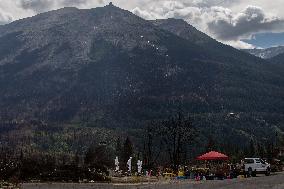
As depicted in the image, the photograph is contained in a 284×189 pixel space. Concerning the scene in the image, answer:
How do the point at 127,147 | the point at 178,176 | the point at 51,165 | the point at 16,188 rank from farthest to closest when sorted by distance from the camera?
Result: the point at 127,147 < the point at 178,176 < the point at 51,165 < the point at 16,188

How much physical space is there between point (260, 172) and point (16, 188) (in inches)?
1445

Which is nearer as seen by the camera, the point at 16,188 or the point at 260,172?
the point at 16,188

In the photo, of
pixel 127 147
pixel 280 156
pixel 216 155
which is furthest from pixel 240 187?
pixel 127 147

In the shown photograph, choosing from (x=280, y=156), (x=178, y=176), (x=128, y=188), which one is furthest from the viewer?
(x=280, y=156)

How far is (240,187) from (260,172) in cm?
2518

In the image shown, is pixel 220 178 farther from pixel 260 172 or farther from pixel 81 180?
pixel 81 180

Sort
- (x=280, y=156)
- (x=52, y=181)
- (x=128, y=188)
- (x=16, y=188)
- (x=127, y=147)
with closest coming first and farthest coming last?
(x=16, y=188), (x=128, y=188), (x=52, y=181), (x=280, y=156), (x=127, y=147)

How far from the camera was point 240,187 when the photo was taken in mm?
42500

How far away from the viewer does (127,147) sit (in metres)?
135

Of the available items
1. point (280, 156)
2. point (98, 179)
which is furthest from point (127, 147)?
point (98, 179)

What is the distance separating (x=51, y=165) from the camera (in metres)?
58.9

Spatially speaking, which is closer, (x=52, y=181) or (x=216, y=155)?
(x=52, y=181)

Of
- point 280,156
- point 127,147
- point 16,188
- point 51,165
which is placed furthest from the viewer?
point 127,147

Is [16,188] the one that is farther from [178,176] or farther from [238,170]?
[238,170]
